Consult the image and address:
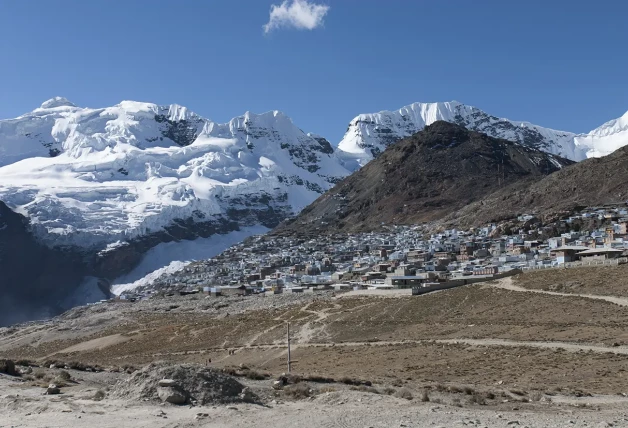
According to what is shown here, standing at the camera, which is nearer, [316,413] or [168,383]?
[316,413]

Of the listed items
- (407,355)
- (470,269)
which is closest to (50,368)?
(407,355)

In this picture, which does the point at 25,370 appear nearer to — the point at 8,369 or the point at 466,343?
the point at 8,369

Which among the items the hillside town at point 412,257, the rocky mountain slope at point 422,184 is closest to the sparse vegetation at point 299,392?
the hillside town at point 412,257

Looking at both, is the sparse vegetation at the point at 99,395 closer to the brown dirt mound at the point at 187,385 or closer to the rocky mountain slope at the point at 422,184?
the brown dirt mound at the point at 187,385

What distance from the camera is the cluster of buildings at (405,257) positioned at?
76.8 metres

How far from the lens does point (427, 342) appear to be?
3809 cm

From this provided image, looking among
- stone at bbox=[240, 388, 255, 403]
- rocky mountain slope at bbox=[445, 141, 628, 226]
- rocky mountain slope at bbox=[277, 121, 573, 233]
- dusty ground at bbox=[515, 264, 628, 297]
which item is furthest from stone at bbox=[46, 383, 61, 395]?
rocky mountain slope at bbox=[277, 121, 573, 233]

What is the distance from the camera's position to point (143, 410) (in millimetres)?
15508

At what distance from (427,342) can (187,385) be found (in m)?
23.4

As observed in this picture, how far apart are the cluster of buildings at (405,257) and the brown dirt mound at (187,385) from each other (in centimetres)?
4904

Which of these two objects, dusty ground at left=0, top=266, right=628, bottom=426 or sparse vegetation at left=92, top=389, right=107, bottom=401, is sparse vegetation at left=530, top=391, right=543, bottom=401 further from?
sparse vegetation at left=92, top=389, right=107, bottom=401

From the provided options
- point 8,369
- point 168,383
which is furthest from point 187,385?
point 8,369

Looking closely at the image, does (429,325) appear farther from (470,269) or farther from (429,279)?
(470,269)

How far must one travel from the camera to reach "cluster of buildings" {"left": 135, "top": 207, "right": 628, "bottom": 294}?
3022 inches
